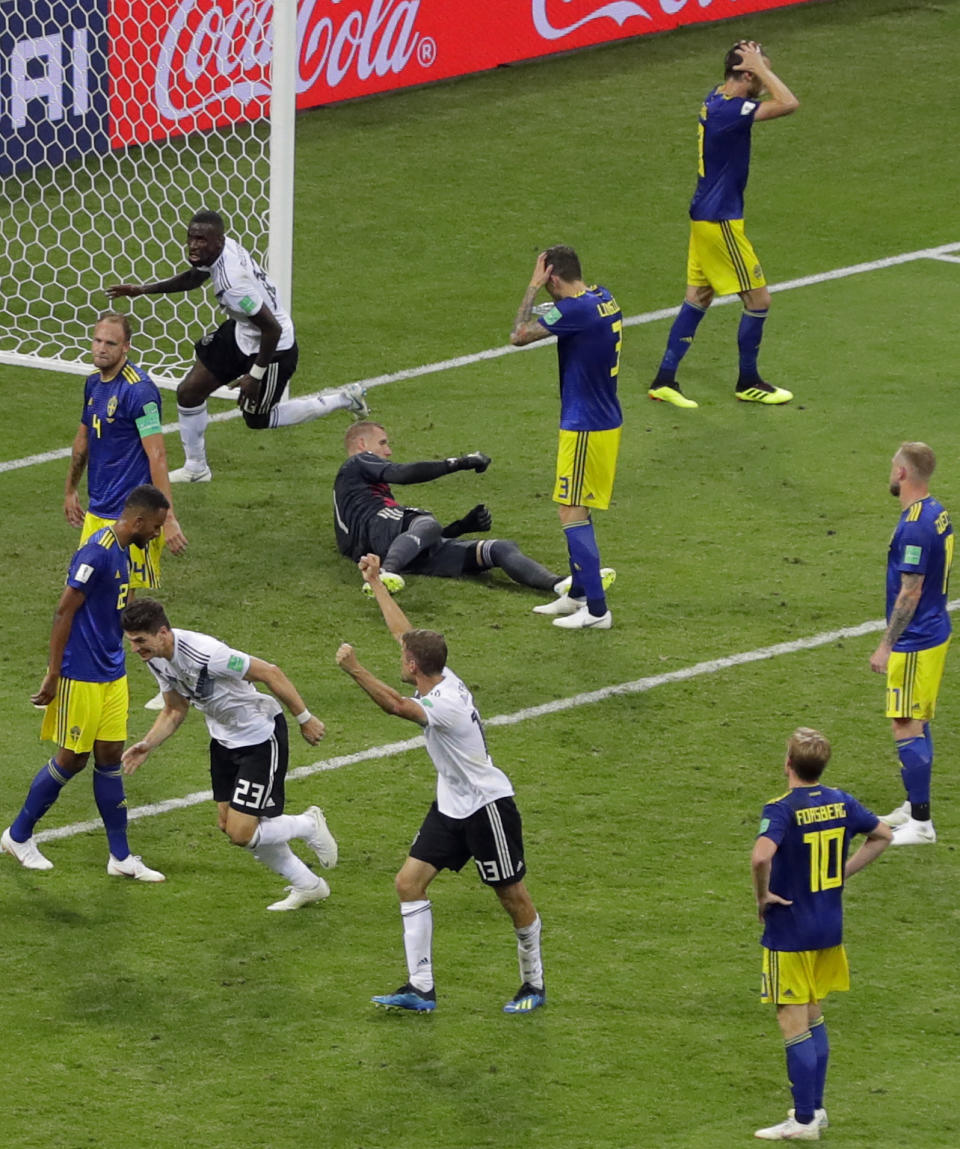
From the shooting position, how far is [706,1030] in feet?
29.1

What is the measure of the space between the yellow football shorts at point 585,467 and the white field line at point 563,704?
114cm

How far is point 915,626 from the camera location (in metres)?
10.1

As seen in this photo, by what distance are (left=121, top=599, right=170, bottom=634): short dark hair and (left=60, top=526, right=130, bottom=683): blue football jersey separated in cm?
46

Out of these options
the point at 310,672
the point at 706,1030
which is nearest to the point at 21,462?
the point at 310,672

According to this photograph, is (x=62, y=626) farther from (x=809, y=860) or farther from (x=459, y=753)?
(x=809, y=860)

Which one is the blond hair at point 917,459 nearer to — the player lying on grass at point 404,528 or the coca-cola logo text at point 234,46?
the player lying on grass at point 404,528

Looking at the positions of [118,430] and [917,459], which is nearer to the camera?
[917,459]

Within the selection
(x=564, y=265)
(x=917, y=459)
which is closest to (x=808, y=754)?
(x=917, y=459)

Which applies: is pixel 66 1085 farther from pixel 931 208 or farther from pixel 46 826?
pixel 931 208

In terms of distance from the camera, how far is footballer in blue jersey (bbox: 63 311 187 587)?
450 inches

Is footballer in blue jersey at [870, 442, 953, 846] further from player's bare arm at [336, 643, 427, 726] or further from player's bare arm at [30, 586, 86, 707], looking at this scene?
player's bare arm at [30, 586, 86, 707]

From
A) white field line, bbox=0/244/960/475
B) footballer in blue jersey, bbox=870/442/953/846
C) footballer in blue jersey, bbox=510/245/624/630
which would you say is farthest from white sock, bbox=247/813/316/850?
white field line, bbox=0/244/960/475

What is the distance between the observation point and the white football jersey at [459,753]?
8648mm

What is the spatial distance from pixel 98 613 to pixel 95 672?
0.26 metres
